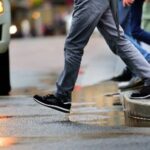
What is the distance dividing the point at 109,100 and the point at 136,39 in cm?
105

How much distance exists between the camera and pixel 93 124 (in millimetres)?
6973

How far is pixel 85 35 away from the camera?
7172mm

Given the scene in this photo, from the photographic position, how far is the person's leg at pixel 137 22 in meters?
9.19

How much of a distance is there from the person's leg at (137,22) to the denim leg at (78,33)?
2.10m

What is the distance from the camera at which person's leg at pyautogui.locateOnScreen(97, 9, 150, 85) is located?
24.0 feet

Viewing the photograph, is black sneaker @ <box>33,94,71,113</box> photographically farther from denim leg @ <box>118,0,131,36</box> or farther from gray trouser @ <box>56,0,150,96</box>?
denim leg @ <box>118,0,131,36</box>

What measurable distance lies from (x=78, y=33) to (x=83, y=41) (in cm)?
9

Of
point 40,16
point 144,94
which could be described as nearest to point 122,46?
point 144,94

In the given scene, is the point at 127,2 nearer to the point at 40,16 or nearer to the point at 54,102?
the point at 54,102

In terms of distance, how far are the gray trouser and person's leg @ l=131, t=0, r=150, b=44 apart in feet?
6.27

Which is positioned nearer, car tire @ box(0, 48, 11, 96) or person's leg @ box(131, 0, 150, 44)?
person's leg @ box(131, 0, 150, 44)

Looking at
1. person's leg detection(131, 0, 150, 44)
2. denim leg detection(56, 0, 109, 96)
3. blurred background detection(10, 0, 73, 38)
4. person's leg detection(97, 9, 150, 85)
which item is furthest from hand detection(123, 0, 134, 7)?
blurred background detection(10, 0, 73, 38)

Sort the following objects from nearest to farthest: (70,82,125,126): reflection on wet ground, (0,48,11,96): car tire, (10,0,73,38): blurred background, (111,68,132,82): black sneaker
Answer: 1. (70,82,125,126): reflection on wet ground
2. (0,48,11,96): car tire
3. (111,68,132,82): black sneaker
4. (10,0,73,38): blurred background

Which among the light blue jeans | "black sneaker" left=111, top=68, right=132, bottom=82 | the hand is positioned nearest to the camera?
the hand
